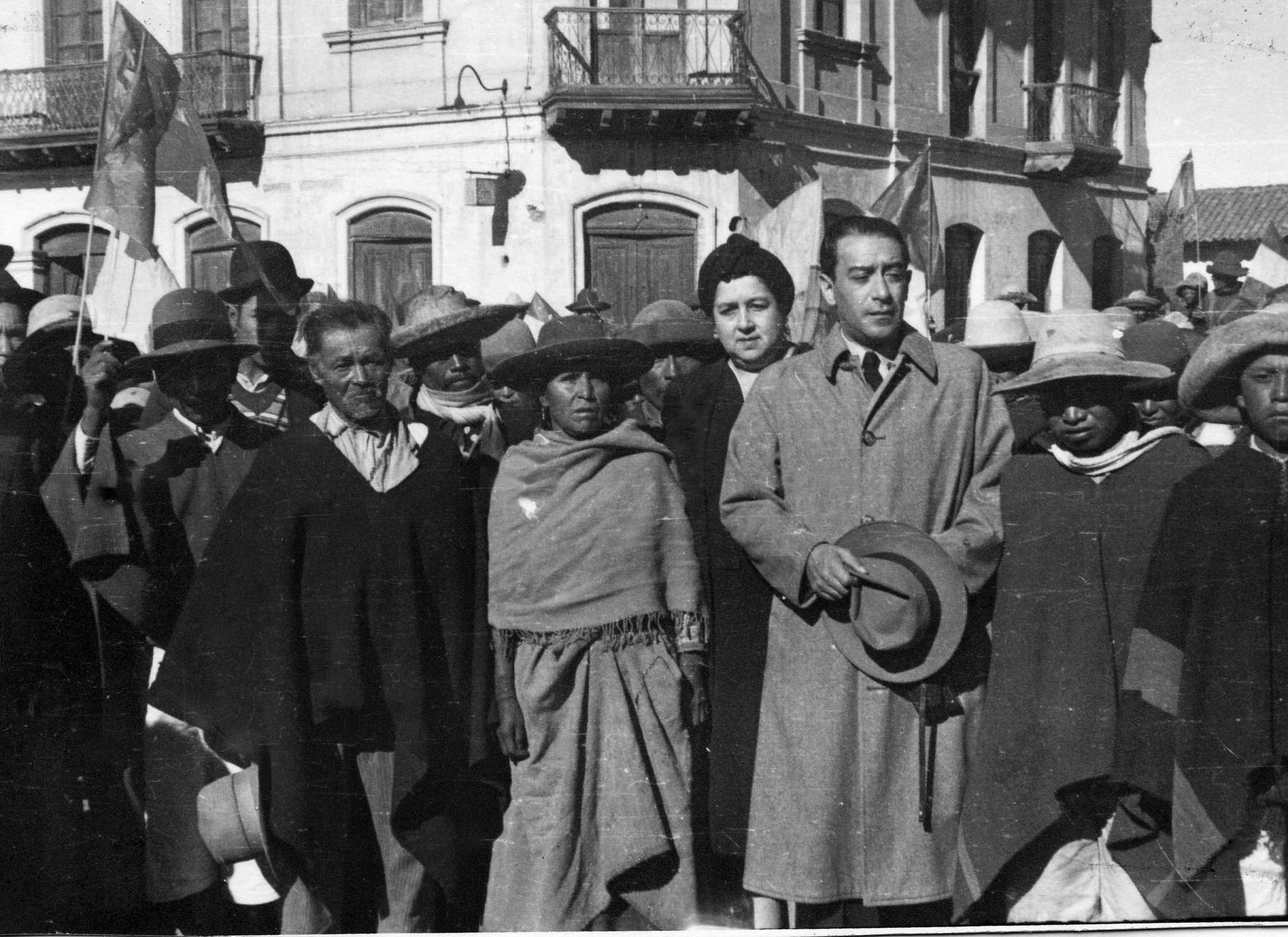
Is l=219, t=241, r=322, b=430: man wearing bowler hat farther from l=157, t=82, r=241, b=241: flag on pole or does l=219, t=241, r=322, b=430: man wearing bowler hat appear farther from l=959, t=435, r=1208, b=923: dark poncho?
l=959, t=435, r=1208, b=923: dark poncho

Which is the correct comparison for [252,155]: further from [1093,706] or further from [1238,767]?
[1238,767]

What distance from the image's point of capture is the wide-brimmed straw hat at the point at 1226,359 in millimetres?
4168

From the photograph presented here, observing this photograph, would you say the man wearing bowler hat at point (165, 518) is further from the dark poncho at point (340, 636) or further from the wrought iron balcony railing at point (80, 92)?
the wrought iron balcony railing at point (80, 92)

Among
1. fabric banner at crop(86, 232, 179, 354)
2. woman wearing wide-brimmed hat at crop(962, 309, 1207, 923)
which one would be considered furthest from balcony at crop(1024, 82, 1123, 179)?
fabric banner at crop(86, 232, 179, 354)

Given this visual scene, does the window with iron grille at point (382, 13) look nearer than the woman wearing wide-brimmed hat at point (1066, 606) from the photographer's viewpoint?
No

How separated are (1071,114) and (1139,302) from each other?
32.6 inches

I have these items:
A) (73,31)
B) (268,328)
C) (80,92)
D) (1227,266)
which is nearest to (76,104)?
(80,92)

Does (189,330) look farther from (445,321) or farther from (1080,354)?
(1080,354)

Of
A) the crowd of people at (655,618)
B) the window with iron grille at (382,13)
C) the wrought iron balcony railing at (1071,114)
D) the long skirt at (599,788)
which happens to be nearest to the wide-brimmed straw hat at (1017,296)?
the crowd of people at (655,618)

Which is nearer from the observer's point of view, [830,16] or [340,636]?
[340,636]

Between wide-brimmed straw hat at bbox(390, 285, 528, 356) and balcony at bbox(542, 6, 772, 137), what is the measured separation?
750 millimetres

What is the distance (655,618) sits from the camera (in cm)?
435

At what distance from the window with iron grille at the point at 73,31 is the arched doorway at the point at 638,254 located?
172 centimetres

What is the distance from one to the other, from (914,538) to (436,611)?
1.39 m
